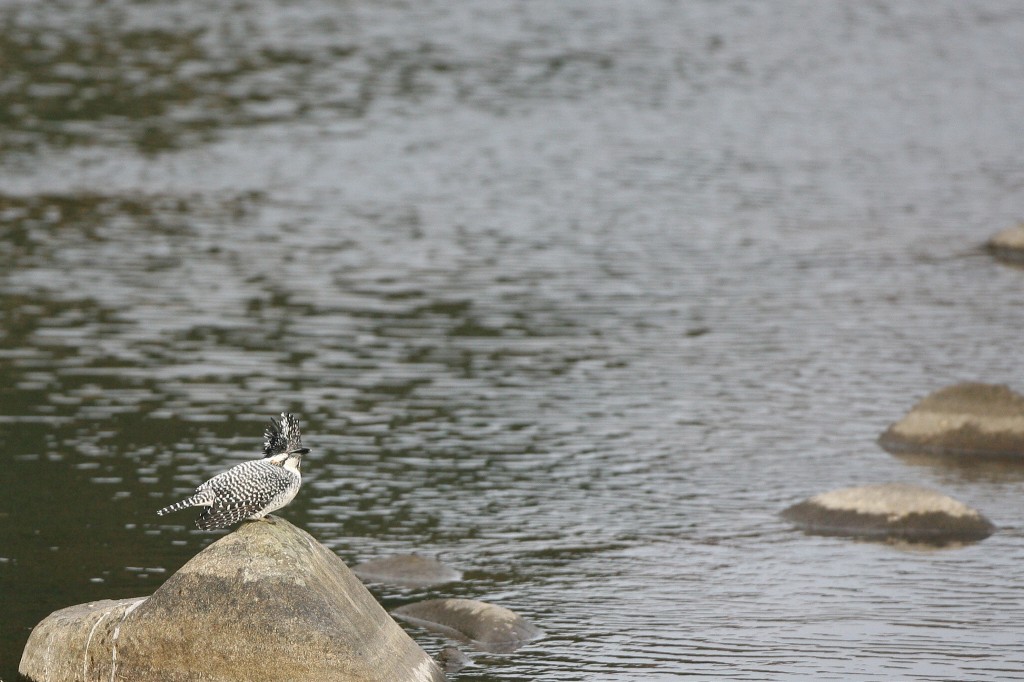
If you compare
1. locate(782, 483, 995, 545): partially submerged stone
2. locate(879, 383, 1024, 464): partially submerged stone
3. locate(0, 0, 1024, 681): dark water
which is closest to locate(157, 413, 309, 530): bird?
locate(0, 0, 1024, 681): dark water

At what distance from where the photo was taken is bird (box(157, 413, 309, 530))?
15859 mm

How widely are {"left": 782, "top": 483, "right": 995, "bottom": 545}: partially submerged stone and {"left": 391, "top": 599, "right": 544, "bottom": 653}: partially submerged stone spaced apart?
5.61 metres

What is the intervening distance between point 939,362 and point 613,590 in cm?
1293

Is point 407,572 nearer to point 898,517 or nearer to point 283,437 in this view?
point 283,437

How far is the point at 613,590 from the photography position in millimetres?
20828

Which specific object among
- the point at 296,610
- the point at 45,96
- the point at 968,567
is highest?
the point at 45,96

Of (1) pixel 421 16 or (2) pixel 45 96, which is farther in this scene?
(1) pixel 421 16

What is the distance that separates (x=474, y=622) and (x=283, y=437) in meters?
4.14

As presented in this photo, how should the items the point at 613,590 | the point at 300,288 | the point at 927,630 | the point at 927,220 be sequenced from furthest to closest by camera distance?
1. the point at 927,220
2. the point at 300,288
3. the point at 613,590
4. the point at 927,630

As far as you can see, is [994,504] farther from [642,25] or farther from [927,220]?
[642,25]

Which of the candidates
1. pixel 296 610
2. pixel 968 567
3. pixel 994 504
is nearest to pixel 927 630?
pixel 968 567

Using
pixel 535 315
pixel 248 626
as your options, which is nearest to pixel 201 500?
pixel 248 626

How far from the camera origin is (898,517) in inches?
904

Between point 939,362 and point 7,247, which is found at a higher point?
point 7,247
